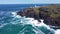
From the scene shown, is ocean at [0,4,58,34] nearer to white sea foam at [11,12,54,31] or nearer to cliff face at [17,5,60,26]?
white sea foam at [11,12,54,31]

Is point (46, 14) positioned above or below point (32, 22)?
above

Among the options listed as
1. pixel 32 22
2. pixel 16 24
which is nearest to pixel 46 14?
pixel 32 22

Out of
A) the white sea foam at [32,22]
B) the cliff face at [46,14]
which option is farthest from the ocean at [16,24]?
the cliff face at [46,14]

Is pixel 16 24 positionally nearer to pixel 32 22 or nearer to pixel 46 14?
pixel 32 22

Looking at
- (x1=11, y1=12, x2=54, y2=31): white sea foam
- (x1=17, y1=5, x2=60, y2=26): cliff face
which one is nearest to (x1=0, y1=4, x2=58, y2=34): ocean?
(x1=11, y1=12, x2=54, y2=31): white sea foam

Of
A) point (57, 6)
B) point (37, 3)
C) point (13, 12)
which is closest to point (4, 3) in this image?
point (13, 12)

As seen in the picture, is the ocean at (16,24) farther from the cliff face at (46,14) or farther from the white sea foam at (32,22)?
the cliff face at (46,14)
